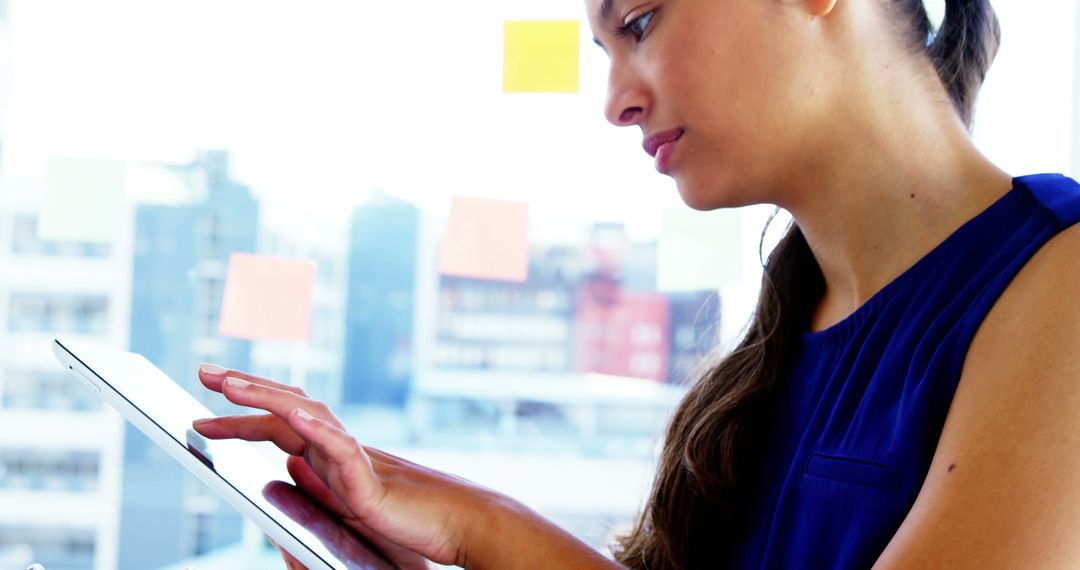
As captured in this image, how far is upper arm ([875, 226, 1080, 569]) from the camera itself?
0.45m

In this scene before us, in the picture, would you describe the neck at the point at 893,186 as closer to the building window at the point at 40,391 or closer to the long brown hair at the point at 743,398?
the long brown hair at the point at 743,398

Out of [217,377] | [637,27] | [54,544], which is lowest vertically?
[54,544]

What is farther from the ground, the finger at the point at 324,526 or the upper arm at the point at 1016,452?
the upper arm at the point at 1016,452

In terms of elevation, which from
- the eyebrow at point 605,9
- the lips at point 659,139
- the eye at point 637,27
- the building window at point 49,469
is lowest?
the building window at point 49,469

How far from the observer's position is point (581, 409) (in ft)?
3.98

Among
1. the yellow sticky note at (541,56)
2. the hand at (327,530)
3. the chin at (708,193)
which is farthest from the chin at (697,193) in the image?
the yellow sticky note at (541,56)

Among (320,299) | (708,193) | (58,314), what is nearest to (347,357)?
(320,299)

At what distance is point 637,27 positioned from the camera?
69 centimetres

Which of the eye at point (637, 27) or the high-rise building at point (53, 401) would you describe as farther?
the high-rise building at point (53, 401)

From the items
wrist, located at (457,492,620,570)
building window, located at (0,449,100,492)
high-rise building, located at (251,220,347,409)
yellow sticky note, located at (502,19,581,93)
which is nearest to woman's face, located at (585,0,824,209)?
wrist, located at (457,492,620,570)

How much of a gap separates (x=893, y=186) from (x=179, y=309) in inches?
35.2

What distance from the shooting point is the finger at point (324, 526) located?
533 mm

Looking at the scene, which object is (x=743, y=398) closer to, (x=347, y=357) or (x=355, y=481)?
(x=355, y=481)

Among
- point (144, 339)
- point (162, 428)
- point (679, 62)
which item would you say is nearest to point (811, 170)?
point (679, 62)
